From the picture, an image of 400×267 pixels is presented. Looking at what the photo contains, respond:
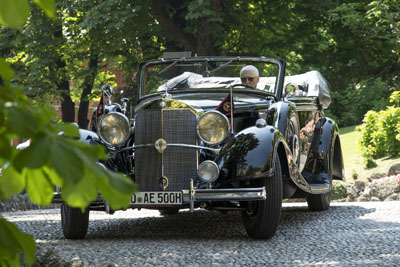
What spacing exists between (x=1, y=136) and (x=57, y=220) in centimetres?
808

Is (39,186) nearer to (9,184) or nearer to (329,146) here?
(9,184)

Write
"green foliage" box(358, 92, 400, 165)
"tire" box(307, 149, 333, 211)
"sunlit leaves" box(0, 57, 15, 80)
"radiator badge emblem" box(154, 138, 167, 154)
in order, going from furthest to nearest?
"green foliage" box(358, 92, 400, 165) < "tire" box(307, 149, 333, 211) < "radiator badge emblem" box(154, 138, 167, 154) < "sunlit leaves" box(0, 57, 15, 80)

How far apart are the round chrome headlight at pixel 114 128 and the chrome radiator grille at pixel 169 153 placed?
0.19m

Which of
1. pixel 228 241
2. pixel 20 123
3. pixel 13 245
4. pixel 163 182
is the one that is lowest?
pixel 228 241

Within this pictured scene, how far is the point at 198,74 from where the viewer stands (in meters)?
8.21

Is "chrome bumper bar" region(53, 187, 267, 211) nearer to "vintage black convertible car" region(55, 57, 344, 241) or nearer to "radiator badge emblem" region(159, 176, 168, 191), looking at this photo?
"vintage black convertible car" region(55, 57, 344, 241)

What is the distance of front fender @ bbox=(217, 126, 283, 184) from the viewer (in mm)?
5910

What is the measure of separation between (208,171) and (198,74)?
232 cm

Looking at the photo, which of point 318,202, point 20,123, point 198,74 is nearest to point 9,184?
point 20,123

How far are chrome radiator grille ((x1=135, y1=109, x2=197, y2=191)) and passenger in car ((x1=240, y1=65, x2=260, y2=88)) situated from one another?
1666 millimetres

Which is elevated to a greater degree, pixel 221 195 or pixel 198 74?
pixel 198 74

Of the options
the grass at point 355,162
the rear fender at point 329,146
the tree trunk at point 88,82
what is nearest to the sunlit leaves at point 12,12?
the rear fender at point 329,146

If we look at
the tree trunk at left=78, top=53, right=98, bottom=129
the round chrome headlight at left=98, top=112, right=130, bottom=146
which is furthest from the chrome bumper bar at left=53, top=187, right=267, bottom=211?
the tree trunk at left=78, top=53, right=98, bottom=129

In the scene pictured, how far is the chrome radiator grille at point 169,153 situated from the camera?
21.0 feet
